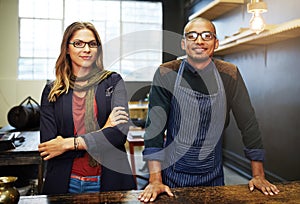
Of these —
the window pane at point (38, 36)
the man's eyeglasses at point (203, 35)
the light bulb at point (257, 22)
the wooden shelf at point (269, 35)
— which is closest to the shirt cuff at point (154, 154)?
the man's eyeglasses at point (203, 35)

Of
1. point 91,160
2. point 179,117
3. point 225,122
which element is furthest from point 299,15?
point 91,160

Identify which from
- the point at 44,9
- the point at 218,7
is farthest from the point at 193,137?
the point at 44,9

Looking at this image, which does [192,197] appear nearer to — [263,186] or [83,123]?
[263,186]

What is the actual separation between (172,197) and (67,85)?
0.69 metres

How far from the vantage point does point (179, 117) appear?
151 centimetres

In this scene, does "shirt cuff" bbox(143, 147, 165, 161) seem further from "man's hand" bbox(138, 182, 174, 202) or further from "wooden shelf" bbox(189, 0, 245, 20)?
"wooden shelf" bbox(189, 0, 245, 20)

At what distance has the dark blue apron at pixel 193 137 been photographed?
4.89ft

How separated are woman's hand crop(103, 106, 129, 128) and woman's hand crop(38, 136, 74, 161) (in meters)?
0.18

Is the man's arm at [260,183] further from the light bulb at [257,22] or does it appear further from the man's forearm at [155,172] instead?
the light bulb at [257,22]

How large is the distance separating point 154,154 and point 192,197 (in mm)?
249

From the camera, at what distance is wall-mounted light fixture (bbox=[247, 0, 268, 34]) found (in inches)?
96.7

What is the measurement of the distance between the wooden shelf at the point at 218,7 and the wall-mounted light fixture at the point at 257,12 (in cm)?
131

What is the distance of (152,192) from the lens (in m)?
1.28

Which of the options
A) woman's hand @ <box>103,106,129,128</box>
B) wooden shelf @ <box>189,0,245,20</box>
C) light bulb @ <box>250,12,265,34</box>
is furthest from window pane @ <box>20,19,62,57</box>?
woman's hand @ <box>103,106,129,128</box>
